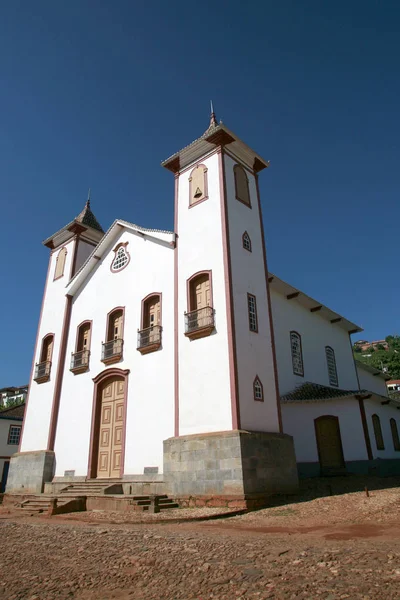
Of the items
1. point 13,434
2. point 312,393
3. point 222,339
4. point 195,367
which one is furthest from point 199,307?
point 13,434

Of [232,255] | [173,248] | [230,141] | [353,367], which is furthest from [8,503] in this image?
[353,367]

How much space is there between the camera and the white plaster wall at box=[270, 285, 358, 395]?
19656mm

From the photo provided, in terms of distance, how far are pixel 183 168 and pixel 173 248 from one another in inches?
159

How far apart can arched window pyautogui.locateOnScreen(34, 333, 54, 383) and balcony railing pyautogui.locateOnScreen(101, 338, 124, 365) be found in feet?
13.5

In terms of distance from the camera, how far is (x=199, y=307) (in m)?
15.7

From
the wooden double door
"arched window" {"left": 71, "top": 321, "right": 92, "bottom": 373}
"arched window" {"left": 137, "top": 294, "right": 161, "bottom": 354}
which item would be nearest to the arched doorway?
the wooden double door

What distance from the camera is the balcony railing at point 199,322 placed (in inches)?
577

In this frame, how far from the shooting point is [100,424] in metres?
18.0

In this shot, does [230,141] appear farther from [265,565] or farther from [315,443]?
[265,565]

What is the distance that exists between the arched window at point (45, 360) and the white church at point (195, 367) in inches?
3.9

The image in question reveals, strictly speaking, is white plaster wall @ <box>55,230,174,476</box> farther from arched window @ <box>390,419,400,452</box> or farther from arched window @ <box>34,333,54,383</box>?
arched window @ <box>390,419,400,452</box>

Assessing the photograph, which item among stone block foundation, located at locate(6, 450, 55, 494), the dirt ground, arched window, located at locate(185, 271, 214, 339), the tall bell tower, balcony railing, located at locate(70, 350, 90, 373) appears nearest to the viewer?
the dirt ground

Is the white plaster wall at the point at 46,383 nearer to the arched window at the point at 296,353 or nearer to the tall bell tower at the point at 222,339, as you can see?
the tall bell tower at the point at 222,339

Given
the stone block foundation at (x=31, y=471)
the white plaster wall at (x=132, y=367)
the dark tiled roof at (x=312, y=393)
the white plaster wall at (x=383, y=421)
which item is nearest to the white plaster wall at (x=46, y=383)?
the stone block foundation at (x=31, y=471)
